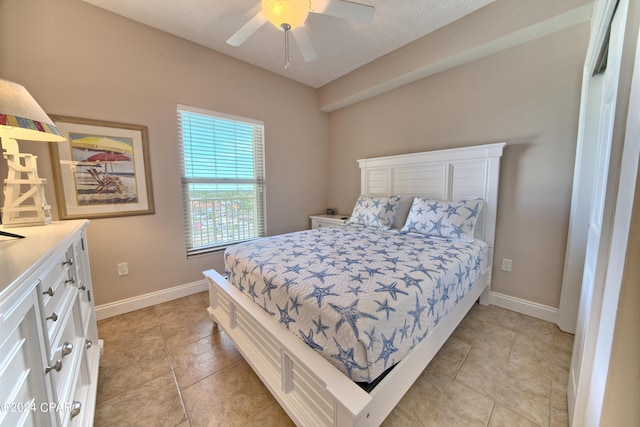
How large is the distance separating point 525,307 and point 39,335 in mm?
3204

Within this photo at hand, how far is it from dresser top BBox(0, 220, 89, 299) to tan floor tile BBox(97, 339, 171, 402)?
3.36 ft

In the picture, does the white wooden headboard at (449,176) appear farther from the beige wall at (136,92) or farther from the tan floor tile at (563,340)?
the beige wall at (136,92)

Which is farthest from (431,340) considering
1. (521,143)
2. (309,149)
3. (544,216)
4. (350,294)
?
(309,149)

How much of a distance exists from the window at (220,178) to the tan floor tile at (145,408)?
4.88 ft

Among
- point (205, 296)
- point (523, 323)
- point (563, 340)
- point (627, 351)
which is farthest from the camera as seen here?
point (205, 296)

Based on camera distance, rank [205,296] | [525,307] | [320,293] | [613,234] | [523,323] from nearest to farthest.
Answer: [613,234] < [320,293] < [523,323] < [525,307] < [205,296]

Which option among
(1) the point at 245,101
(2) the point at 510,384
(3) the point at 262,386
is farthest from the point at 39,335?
(1) the point at 245,101

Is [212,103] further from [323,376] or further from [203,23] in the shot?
[323,376]

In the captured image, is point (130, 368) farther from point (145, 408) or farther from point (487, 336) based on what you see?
point (487, 336)

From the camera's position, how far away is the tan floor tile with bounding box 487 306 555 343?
75.8 inches

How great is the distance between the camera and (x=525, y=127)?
2156 mm

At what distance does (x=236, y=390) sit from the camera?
4.78 ft

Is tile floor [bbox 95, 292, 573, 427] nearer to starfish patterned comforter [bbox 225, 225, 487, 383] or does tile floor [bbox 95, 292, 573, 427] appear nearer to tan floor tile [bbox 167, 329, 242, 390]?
tan floor tile [bbox 167, 329, 242, 390]

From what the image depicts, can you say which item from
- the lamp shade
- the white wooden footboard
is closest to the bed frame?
the white wooden footboard
